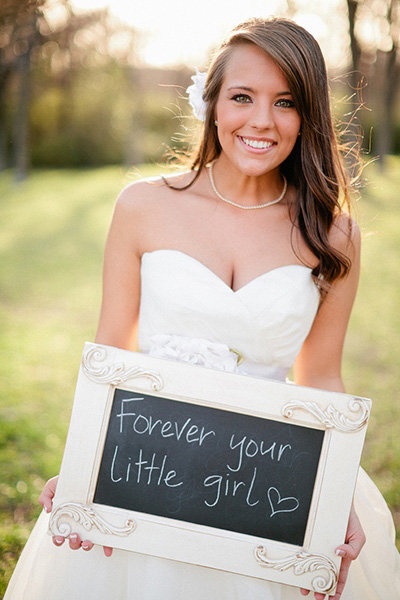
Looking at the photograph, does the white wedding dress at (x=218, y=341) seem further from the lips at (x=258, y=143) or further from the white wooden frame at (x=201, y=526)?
the lips at (x=258, y=143)

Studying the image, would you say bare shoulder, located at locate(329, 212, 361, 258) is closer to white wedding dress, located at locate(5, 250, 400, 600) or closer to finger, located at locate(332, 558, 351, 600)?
white wedding dress, located at locate(5, 250, 400, 600)

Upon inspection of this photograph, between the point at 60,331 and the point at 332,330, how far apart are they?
223 inches

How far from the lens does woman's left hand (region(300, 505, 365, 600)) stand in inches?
67.5

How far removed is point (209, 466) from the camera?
1.81 meters

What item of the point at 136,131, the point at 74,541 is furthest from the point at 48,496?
the point at 136,131

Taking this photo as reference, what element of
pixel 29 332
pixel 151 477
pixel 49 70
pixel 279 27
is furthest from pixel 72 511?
pixel 49 70

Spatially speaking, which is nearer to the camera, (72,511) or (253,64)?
(72,511)

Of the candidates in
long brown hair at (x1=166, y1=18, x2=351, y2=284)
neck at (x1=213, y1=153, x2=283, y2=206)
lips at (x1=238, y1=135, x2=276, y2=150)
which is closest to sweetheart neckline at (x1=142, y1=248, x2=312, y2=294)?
long brown hair at (x1=166, y1=18, x2=351, y2=284)

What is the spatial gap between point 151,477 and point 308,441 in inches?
19.6

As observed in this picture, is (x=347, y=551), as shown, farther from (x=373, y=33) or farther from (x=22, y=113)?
(x=22, y=113)

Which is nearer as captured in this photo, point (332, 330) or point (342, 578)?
point (342, 578)

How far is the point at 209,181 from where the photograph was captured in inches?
99.0

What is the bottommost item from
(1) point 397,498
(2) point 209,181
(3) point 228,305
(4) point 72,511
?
(1) point 397,498

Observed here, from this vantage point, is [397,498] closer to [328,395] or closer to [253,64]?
[328,395]
